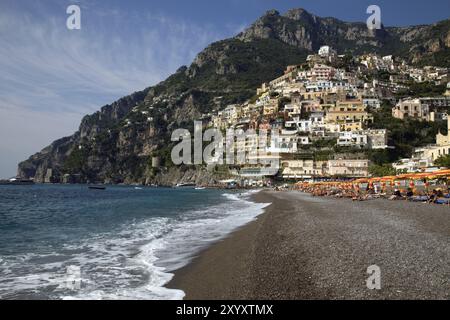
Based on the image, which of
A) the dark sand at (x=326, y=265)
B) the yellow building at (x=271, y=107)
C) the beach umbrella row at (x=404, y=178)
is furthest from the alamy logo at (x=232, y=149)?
the dark sand at (x=326, y=265)

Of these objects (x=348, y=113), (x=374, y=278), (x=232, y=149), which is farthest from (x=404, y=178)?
(x=232, y=149)

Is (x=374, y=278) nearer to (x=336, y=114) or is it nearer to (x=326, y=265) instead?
(x=326, y=265)

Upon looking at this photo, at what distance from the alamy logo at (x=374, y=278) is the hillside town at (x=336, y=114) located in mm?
70815

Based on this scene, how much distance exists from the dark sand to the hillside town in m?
66.0

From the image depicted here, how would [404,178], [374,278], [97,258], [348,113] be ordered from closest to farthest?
[374,278] < [97,258] < [404,178] < [348,113]

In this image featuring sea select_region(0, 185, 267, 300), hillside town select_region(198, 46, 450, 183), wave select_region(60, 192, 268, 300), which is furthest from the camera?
hillside town select_region(198, 46, 450, 183)

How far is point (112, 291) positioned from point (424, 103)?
136703 mm

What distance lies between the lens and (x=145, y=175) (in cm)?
19488

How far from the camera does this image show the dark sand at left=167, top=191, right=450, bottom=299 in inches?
313

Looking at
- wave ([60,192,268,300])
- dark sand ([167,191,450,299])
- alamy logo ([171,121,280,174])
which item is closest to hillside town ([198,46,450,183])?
alamy logo ([171,121,280,174])

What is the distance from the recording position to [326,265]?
392 inches

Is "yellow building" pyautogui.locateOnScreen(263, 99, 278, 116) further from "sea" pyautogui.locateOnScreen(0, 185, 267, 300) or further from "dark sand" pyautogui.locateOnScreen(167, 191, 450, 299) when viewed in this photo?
"dark sand" pyautogui.locateOnScreen(167, 191, 450, 299)

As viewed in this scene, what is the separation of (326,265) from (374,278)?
5.47 feet
